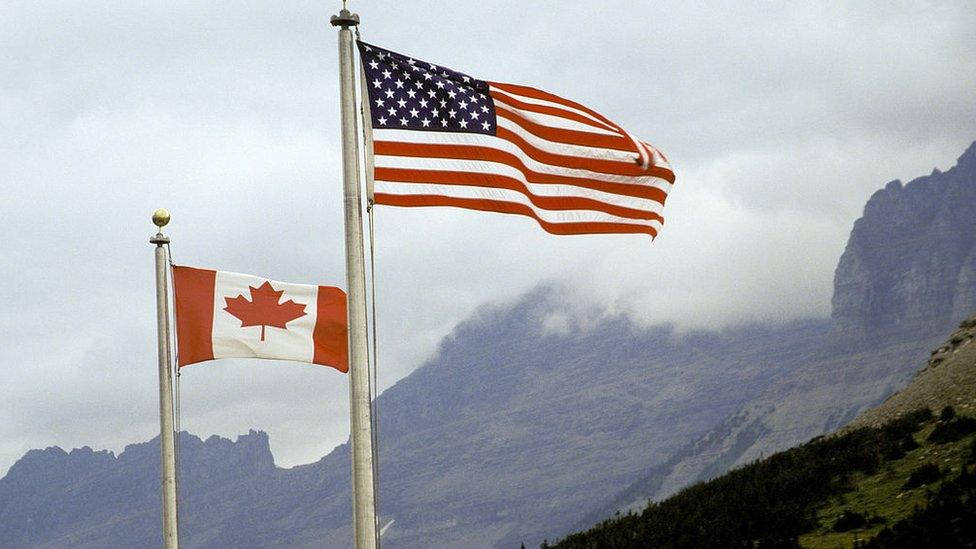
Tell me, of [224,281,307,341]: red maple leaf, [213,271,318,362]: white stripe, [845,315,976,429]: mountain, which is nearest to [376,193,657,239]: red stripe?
[213,271,318,362]: white stripe

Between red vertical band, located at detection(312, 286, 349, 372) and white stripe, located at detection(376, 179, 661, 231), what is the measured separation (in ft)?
12.1

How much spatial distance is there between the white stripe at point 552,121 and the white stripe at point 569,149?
0.21 meters

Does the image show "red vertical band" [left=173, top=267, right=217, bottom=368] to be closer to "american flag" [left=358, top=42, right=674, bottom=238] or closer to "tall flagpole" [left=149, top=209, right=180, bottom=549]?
"tall flagpole" [left=149, top=209, right=180, bottom=549]

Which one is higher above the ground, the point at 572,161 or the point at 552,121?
the point at 552,121

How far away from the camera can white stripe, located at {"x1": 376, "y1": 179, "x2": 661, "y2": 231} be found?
19609mm

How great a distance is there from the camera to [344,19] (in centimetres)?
1898

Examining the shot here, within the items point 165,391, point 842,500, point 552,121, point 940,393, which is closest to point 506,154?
point 552,121

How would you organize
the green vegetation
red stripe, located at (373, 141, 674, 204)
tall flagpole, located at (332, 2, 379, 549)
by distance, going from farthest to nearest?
the green vegetation < red stripe, located at (373, 141, 674, 204) < tall flagpole, located at (332, 2, 379, 549)

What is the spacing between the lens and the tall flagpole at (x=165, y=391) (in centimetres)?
2380

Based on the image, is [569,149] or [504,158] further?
[569,149]

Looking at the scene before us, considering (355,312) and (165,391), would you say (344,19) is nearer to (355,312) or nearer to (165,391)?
(355,312)

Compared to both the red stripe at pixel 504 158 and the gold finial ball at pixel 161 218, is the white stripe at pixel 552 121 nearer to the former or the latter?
the red stripe at pixel 504 158

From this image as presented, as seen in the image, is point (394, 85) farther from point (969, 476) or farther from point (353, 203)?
point (969, 476)

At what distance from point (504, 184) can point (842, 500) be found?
569 inches
